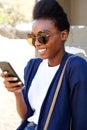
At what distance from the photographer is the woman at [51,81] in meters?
1.34

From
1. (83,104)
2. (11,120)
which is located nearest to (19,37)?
(11,120)

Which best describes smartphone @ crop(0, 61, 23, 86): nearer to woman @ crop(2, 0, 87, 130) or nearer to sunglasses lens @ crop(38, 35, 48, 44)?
woman @ crop(2, 0, 87, 130)

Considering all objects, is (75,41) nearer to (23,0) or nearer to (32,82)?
(32,82)

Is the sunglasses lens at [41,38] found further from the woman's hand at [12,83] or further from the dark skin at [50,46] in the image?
the woman's hand at [12,83]

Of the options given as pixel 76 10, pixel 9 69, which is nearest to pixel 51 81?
pixel 9 69

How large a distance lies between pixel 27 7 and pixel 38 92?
2310 millimetres

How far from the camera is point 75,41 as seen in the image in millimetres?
2557

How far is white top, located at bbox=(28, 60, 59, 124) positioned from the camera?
56.6 inches

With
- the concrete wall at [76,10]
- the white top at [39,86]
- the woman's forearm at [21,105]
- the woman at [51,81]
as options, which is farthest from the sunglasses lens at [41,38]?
the concrete wall at [76,10]

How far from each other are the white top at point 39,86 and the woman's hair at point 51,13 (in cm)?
19

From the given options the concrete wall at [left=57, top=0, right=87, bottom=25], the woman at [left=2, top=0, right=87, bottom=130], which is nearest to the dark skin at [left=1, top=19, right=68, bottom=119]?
the woman at [left=2, top=0, right=87, bottom=130]

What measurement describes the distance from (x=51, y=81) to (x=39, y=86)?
98 mm

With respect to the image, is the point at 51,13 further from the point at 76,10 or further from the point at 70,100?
the point at 76,10

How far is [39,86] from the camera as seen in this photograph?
148 cm
